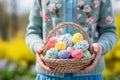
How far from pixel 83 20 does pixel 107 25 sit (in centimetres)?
17

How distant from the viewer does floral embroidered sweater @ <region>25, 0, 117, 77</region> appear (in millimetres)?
2873

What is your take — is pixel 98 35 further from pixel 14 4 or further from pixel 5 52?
pixel 14 4

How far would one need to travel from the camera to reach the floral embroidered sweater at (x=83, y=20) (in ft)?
9.43

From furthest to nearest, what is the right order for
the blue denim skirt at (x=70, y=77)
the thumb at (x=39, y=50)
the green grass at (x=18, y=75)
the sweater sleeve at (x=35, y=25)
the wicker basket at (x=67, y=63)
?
1. the green grass at (x=18, y=75)
2. the sweater sleeve at (x=35, y=25)
3. the blue denim skirt at (x=70, y=77)
4. the thumb at (x=39, y=50)
5. the wicker basket at (x=67, y=63)

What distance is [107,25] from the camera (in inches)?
116

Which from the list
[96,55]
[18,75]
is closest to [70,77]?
[96,55]

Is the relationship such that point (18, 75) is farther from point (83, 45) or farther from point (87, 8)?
point (83, 45)

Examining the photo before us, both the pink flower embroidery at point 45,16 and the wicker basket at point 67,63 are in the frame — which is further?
the pink flower embroidery at point 45,16

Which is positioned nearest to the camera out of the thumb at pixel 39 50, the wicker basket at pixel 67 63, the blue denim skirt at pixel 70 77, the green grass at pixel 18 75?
the wicker basket at pixel 67 63

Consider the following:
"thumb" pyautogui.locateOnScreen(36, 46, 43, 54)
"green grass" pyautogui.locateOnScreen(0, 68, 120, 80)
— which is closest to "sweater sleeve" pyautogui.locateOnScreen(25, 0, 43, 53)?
"thumb" pyautogui.locateOnScreen(36, 46, 43, 54)

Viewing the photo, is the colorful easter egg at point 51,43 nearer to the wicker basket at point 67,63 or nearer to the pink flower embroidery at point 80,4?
the wicker basket at point 67,63

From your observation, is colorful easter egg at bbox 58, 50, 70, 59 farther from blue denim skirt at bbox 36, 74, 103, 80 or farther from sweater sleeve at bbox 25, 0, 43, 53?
sweater sleeve at bbox 25, 0, 43, 53

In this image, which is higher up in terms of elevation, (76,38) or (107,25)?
(107,25)

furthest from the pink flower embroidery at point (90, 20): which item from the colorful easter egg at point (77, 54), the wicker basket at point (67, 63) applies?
the colorful easter egg at point (77, 54)
